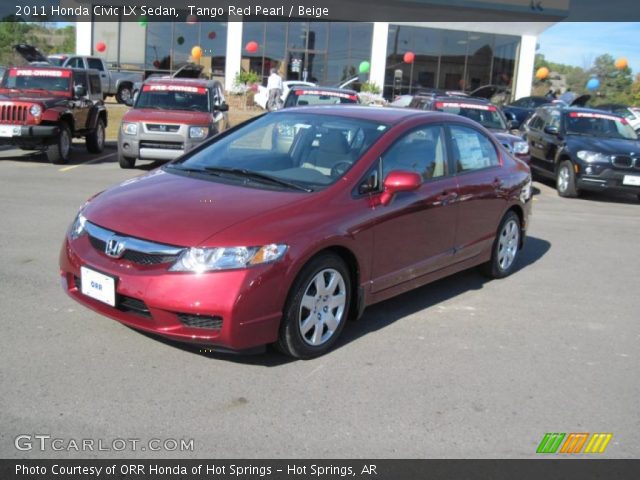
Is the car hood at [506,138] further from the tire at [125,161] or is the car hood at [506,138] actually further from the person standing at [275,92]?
the person standing at [275,92]

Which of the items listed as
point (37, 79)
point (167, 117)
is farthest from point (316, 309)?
point (37, 79)

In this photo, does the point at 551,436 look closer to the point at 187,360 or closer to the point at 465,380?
the point at 465,380

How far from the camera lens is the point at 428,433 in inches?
144

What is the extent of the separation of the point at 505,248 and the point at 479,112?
7.32m

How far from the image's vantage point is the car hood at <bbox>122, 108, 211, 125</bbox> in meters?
13.0

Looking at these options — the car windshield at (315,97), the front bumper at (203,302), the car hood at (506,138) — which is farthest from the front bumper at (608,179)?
the front bumper at (203,302)

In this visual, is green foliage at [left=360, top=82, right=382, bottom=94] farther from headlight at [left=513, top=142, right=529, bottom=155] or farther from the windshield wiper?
the windshield wiper

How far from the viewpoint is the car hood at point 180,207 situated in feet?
13.6

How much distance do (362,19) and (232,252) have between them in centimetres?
3145

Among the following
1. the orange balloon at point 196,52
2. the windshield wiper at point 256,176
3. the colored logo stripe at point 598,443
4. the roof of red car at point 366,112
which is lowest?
the colored logo stripe at point 598,443

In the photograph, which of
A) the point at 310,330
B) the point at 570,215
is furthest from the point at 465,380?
the point at 570,215

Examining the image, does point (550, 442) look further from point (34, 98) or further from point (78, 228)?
point (34, 98)

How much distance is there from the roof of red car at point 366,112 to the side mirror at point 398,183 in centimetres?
67

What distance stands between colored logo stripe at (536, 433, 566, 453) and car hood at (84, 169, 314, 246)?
6.70 feet
